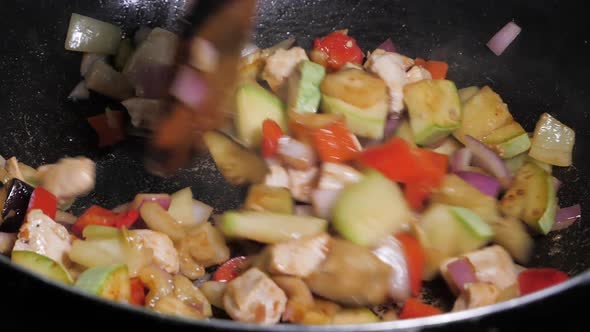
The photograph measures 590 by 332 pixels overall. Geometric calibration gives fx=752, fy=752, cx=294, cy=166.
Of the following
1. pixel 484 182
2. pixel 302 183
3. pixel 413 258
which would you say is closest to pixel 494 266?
pixel 413 258

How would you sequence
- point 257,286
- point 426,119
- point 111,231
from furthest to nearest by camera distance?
point 426,119
point 111,231
point 257,286

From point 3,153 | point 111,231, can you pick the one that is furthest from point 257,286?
point 3,153

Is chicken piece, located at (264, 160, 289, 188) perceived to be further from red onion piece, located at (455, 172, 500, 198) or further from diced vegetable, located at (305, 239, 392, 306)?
red onion piece, located at (455, 172, 500, 198)

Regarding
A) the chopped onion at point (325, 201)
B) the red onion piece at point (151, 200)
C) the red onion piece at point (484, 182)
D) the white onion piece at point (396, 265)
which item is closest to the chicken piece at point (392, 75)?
the red onion piece at point (484, 182)

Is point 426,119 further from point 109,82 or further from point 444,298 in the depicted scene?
point 109,82

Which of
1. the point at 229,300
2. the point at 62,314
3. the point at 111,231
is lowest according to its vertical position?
the point at 229,300

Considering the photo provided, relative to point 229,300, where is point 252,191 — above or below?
above

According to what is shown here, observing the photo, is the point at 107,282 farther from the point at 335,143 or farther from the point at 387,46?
the point at 387,46

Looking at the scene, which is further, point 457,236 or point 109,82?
point 109,82

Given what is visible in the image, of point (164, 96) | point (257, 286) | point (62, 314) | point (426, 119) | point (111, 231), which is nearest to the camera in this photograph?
point (62, 314)
